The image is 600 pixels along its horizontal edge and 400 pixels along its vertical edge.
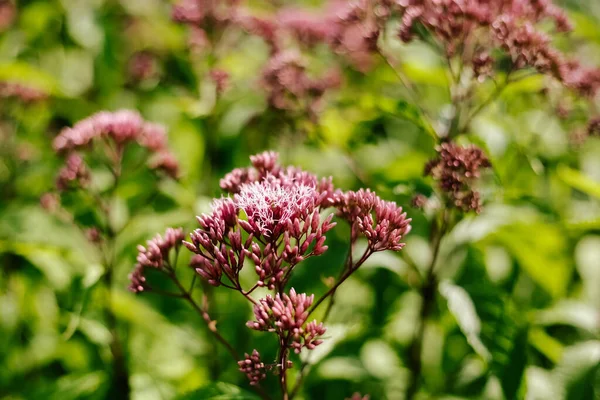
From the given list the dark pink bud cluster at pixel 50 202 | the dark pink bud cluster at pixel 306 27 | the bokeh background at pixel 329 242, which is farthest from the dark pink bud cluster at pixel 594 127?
the dark pink bud cluster at pixel 50 202

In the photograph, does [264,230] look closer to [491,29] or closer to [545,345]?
[491,29]

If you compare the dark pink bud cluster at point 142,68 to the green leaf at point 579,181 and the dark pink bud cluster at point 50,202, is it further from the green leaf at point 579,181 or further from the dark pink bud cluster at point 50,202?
the green leaf at point 579,181

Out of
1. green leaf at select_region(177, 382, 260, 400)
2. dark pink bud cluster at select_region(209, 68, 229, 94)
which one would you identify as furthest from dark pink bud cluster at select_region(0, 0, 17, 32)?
green leaf at select_region(177, 382, 260, 400)

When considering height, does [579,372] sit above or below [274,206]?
below

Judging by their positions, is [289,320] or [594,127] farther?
[594,127]

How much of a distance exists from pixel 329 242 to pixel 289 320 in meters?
0.99

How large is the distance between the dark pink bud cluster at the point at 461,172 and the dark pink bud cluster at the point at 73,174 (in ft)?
5.35

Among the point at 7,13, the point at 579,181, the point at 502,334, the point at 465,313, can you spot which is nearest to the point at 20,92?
the point at 7,13

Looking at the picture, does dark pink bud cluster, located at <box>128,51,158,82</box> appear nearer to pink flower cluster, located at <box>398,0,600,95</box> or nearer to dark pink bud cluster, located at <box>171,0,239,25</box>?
dark pink bud cluster, located at <box>171,0,239,25</box>

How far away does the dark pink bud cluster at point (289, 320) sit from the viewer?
1499 mm


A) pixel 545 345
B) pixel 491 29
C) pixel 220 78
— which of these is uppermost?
pixel 220 78

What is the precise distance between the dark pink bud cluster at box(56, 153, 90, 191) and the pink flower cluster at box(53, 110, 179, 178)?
9 centimetres

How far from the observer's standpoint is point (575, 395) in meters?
2.07

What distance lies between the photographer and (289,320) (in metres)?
1.49
